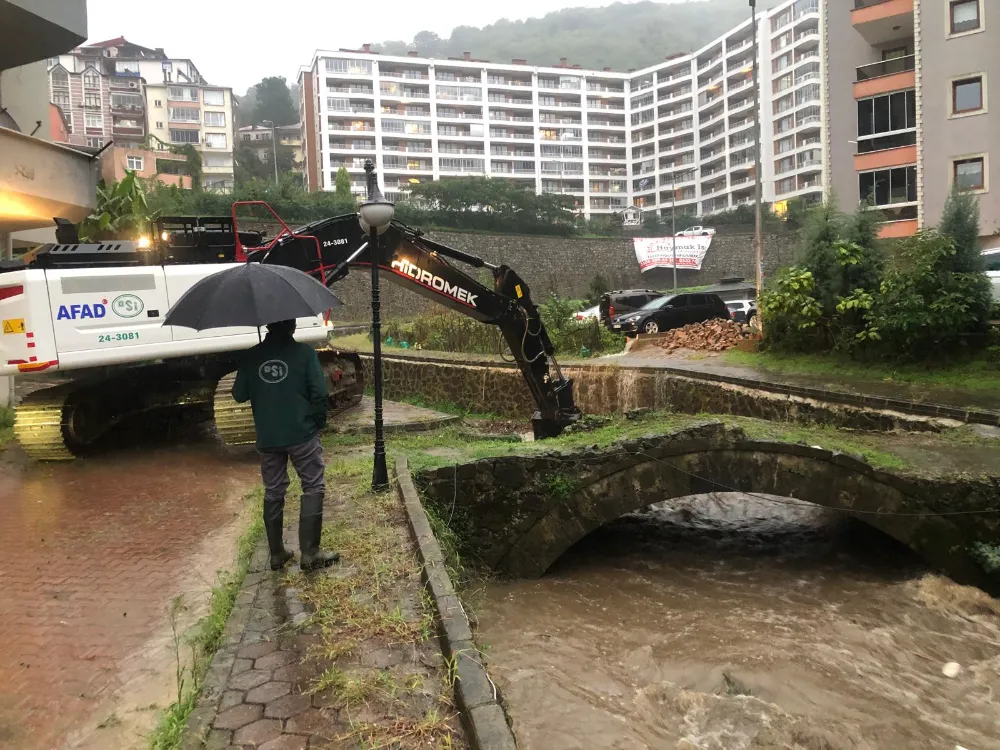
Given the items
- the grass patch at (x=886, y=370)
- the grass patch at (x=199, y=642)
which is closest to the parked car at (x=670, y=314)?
the grass patch at (x=886, y=370)

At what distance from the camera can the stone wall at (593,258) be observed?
4588cm

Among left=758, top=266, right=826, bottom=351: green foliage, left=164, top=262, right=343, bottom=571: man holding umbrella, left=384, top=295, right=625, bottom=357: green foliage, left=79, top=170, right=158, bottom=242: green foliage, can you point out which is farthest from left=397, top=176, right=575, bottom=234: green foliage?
left=164, top=262, right=343, bottom=571: man holding umbrella

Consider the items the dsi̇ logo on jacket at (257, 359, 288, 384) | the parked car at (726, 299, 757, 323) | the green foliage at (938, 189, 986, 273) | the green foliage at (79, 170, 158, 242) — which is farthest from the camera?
the parked car at (726, 299, 757, 323)

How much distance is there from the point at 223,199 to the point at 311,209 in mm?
4896

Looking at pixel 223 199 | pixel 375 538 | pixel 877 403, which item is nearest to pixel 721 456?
pixel 877 403

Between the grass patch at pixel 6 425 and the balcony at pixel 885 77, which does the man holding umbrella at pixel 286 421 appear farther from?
the balcony at pixel 885 77

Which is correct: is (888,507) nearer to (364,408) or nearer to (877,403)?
(877,403)

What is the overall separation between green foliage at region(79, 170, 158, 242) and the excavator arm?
8462mm

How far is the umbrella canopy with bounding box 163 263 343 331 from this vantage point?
456 centimetres

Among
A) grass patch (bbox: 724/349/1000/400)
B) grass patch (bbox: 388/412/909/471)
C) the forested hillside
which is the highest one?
the forested hillside

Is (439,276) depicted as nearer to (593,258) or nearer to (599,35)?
(593,258)

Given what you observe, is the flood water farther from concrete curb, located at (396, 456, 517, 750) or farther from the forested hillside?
the forested hillside

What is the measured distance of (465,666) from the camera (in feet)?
11.5

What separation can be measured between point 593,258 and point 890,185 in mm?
24453
